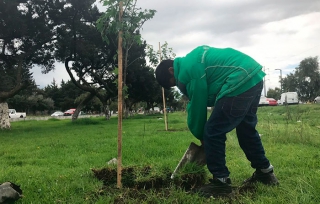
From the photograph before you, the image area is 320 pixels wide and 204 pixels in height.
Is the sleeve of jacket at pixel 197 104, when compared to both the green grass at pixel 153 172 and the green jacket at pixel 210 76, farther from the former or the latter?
the green grass at pixel 153 172

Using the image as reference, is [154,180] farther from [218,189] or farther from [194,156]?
[218,189]

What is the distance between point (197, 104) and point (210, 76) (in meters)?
0.33

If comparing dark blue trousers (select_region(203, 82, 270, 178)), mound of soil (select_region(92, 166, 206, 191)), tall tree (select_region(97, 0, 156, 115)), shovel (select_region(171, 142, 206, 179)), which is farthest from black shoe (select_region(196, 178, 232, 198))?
tall tree (select_region(97, 0, 156, 115))

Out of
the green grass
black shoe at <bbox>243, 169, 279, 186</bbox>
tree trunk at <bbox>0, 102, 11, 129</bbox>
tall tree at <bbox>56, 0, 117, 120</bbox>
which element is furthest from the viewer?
tall tree at <bbox>56, 0, 117, 120</bbox>

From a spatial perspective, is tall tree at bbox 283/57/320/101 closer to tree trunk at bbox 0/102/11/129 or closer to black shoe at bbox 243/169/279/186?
tree trunk at bbox 0/102/11/129

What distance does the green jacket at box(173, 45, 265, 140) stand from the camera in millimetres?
2883

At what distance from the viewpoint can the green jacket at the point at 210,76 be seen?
2.88 m

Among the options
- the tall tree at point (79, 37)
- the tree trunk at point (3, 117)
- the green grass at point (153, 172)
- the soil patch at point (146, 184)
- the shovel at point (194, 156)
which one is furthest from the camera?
the tall tree at point (79, 37)

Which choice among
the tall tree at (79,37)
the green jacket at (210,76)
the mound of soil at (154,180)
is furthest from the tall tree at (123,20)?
the tall tree at (79,37)

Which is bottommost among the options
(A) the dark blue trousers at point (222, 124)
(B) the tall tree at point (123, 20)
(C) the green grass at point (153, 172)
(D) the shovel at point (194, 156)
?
(C) the green grass at point (153, 172)

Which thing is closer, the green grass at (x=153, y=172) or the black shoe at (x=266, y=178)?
Answer: the green grass at (x=153, y=172)

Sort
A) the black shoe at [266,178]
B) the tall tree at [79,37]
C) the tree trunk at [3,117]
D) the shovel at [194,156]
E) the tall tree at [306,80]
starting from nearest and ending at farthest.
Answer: the black shoe at [266,178] < the shovel at [194,156] < the tree trunk at [3,117] < the tall tree at [79,37] < the tall tree at [306,80]

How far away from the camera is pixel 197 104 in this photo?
2.91 m

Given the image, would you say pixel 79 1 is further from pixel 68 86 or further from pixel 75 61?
pixel 68 86
